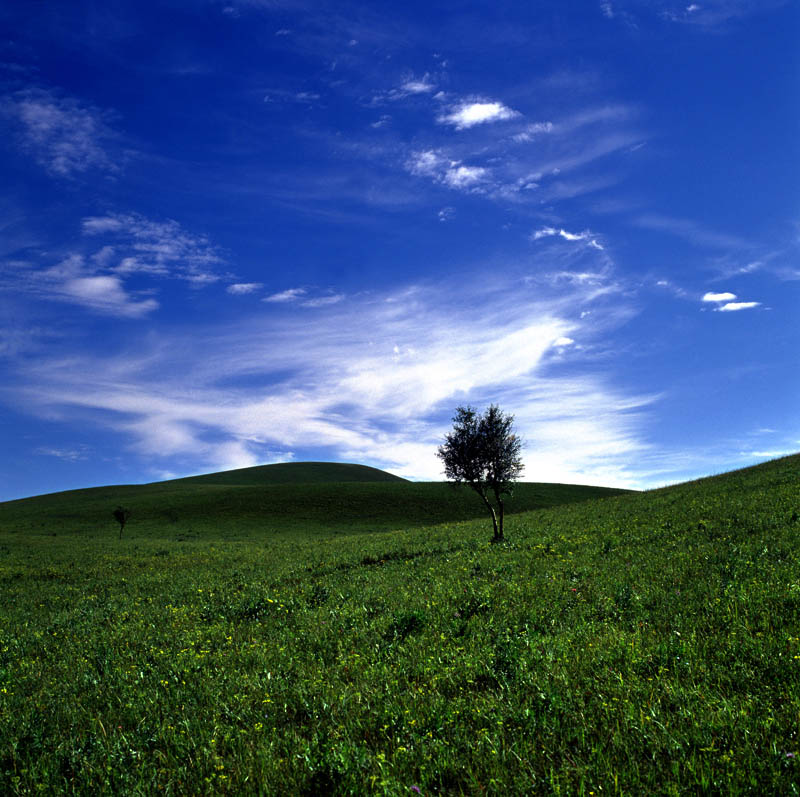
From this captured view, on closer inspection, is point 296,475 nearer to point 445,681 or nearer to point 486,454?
point 486,454

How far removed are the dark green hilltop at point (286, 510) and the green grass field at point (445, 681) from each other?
150 ft

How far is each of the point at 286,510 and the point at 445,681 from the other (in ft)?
230

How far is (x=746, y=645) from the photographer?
22.7ft

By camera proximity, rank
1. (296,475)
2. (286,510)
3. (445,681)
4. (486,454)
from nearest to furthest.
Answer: (445,681), (486,454), (286,510), (296,475)

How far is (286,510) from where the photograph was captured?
241ft

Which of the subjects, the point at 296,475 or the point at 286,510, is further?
the point at 296,475

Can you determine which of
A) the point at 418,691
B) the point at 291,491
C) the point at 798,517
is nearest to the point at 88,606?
the point at 418,691

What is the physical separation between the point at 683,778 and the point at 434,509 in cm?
7226

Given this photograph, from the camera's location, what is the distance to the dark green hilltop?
62947 millimetres

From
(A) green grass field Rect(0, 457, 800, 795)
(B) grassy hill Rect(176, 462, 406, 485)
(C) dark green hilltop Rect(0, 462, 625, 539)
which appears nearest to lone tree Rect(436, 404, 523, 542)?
(A) green grass field Rect(0, 457, 800, 795)

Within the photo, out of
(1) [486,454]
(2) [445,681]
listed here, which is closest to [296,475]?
(1) [486,454]

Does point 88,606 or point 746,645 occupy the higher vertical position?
point 746,645

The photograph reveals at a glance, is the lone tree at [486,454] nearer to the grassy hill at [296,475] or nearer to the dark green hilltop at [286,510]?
the dark green hilltop at [286,510]

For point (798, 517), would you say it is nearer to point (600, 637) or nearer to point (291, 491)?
point (600, 637)
